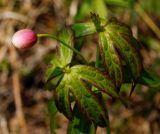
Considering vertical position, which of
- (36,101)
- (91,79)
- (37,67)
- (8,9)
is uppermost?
(8,9)

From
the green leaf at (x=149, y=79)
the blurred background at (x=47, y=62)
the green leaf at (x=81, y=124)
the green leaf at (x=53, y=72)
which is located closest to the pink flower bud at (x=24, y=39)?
the green leaf at (x=53, y=72)

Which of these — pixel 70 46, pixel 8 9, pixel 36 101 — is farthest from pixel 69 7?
→ pixel 70 46

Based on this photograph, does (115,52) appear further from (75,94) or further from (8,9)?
(8,9)

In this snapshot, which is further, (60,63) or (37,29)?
(37,29)

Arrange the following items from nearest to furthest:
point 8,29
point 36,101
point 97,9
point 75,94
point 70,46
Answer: point 75,94 → point 70,46 → point 97,9 → point 36,101 → point 8,29

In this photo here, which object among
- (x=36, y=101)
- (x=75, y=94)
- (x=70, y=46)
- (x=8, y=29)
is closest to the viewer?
(x=75, y=94)

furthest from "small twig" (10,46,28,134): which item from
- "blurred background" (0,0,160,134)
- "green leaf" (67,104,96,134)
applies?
"green leaf" (67,104,96,134)

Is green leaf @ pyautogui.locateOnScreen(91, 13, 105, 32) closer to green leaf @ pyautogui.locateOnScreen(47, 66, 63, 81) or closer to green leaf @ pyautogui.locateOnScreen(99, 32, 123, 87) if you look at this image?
green leaf @ pyautogui.locateOnScreen(99, 32, 123, 87)
